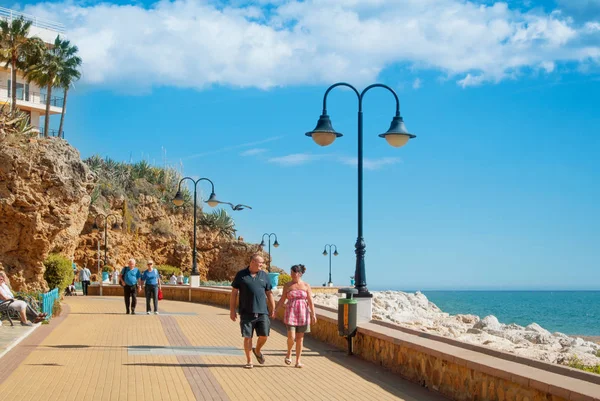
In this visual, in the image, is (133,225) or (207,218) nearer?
(133,225)

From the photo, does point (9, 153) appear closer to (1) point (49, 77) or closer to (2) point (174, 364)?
(2) point (174, 364)

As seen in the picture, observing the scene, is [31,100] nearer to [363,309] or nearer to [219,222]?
[219,222]

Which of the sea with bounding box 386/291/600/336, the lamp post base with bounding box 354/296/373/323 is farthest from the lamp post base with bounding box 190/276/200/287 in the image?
the sea with bounding box 386/291/600/336

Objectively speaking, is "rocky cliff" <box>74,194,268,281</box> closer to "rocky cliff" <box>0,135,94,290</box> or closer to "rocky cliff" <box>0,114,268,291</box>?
"rocky cliff" <box>0,114,268,291</box>

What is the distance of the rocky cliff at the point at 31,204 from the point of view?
79.8 feet

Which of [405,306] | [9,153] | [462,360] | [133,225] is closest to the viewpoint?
[462,360]

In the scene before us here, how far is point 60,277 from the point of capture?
2669cm

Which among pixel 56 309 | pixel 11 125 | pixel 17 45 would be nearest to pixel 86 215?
pixel 11 125

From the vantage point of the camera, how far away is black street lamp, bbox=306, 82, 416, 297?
15.0 m

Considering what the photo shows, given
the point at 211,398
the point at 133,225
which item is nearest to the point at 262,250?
the point at 133,225

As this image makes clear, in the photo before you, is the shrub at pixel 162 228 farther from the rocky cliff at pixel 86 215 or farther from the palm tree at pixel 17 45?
the palm tree at pixel 17 45

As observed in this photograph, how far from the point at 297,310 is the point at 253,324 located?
775mm

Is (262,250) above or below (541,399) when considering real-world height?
above

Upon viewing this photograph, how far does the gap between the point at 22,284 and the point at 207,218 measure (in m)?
41.4
